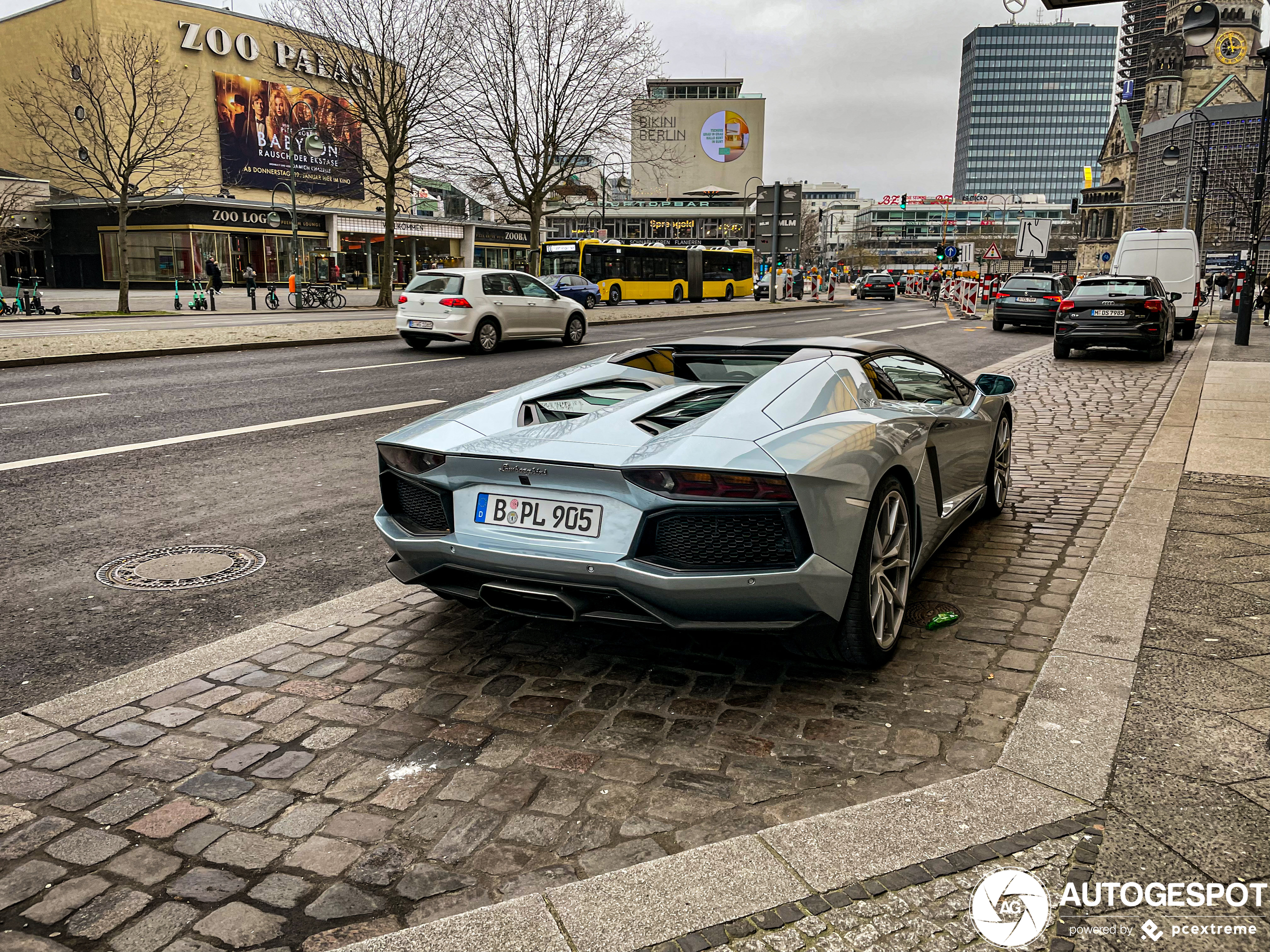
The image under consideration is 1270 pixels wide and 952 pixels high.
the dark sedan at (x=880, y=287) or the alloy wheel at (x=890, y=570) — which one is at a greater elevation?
the dark sedan at (x=880, y=287)

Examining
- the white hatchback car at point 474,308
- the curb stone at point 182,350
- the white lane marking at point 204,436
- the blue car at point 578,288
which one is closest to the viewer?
the white lane marking at point 204,436

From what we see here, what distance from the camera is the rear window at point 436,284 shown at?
17906 millimetres

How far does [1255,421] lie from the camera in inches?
386

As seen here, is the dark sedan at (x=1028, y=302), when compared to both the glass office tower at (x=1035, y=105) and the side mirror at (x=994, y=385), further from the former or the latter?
the glass office tower at (x=1035, y=105)

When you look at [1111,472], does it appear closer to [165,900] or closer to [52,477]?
[165,900]

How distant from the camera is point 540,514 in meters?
3.50

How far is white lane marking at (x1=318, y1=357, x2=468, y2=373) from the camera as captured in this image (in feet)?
48.3

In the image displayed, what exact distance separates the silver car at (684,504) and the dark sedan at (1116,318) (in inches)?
579

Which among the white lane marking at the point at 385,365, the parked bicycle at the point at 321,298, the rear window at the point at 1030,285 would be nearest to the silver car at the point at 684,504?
the white lane marking at the point at 385,365

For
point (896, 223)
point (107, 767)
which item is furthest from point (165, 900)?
point (896, 223)

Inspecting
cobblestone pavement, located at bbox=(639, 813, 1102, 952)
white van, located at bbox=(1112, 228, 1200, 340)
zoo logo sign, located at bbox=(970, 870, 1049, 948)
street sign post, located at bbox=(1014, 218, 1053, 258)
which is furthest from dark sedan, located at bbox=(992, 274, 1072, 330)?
zoo logo sign, located at bbox=(970, 870, 1049, 948)

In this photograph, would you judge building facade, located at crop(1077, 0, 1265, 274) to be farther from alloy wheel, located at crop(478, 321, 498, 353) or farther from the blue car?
alloy wheel, located at crop(478, 321, 498, 353)

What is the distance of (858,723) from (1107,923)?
117 centimetres

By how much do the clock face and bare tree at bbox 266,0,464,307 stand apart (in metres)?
109
